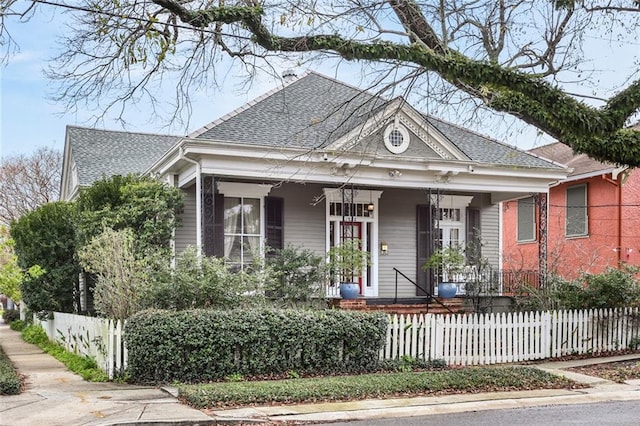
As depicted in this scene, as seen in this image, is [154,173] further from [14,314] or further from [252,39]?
[14,314]

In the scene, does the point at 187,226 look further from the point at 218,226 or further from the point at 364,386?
the point at 364,386

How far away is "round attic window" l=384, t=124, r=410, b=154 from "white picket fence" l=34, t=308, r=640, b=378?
464cm

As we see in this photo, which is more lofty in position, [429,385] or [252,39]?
[252,39]

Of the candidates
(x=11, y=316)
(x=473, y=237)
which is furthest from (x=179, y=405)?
(x=11, y=316)

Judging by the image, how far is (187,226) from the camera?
647 inches

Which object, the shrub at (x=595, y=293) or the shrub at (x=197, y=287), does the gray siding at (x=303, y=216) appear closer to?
the shrub at (x=197, y=287)

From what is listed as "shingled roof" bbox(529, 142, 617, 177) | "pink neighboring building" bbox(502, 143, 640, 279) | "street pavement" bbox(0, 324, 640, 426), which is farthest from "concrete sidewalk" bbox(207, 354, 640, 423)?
"shingled roof" bbox(529, 142, 617, 177)

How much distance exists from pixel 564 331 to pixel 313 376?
5.89m

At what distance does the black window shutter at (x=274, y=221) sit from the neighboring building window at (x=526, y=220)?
36.7 feet

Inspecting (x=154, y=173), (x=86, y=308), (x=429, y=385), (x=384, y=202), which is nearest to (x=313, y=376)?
(x=429, y=385)

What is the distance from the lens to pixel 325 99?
18.1 metres

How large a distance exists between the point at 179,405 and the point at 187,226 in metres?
8.04

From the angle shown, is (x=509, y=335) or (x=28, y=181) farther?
(x=28, y=181)

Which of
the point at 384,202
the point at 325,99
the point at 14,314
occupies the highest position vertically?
the point at 325,99
